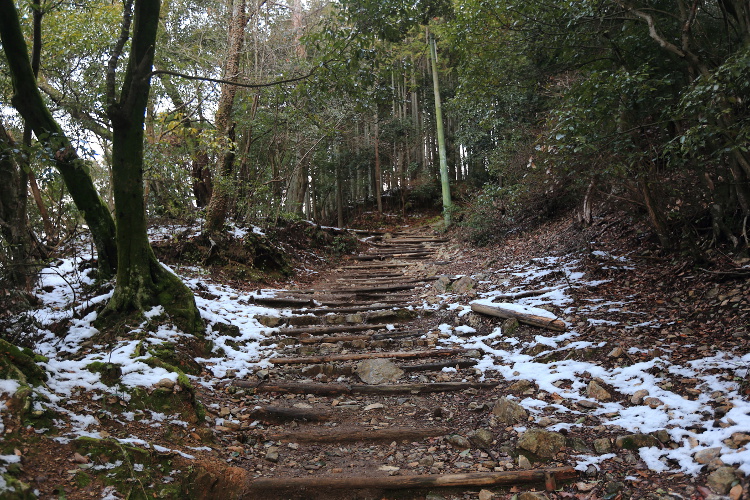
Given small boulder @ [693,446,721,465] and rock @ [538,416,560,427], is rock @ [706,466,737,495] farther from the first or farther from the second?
rock @ [538,416,560,427]

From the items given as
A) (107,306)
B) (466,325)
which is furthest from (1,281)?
(466,325)

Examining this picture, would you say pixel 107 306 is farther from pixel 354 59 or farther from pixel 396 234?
pixel 396 234

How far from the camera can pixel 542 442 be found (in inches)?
110

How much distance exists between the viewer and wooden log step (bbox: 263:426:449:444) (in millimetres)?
3180

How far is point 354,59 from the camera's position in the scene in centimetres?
483

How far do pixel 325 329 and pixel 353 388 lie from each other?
166 centimetres

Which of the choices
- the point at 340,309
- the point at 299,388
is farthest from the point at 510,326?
the point at 340,309

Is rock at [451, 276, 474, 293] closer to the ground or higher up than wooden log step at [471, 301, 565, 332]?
higher up

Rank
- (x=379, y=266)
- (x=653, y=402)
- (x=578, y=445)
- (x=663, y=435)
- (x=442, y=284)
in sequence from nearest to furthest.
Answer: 1. (x=663, y=435)
2. (x=578, y=445)
3. (x=653, y=402)
4. (x=442, y=284)
5. (x=379, y=266)

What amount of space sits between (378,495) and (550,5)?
572 cm

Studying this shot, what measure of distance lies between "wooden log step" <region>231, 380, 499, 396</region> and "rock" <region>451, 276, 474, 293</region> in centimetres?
277

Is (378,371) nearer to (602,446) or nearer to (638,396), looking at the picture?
(602,446)

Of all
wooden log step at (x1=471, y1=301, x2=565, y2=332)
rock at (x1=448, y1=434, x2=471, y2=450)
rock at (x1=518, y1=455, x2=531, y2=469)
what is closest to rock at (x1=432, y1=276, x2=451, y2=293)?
wooden log step at (x1=471, y1=301, x2=565, y2=332)

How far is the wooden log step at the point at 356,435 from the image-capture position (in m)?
3.18
